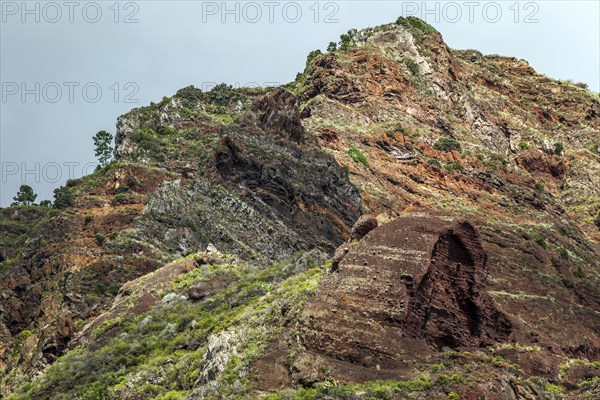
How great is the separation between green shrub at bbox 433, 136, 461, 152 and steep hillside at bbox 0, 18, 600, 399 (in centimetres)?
45

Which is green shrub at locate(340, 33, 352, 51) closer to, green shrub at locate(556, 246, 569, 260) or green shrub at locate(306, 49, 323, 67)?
green shrub at locate(306, 49, 323, 67)

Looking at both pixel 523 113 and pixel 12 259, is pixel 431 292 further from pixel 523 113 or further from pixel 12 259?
pixel 523 113

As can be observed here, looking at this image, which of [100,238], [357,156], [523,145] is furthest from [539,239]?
[523,145]

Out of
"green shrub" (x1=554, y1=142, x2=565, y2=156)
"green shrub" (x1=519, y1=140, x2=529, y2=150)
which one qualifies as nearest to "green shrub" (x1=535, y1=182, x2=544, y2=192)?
"green shrub" (x1=519, y1=140, x2=529, y2=150)

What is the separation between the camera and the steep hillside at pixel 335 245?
4103cm

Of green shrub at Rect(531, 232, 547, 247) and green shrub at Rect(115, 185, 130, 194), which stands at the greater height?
green shrub at Rect(115, 185, 130, 194)

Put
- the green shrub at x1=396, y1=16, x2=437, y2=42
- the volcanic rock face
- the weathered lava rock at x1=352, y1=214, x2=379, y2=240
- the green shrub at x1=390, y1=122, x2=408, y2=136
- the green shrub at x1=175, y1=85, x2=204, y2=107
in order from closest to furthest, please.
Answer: the volcanic rock face < the weathered lava rock at x1=352, y1=214, x2=379, y2=240 < the green shrub at x1=390, y1=122, x2=408, y2=136 < the green shrub at x1=175, y1=85, x2=204, y2=107 < the green shrub at x1=396, y1=16, x2=437, y2=42

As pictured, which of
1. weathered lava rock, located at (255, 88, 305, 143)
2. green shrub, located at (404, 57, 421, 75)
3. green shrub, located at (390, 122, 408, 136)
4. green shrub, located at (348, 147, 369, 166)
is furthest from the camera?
green shrub, located at (404, 57, 421, 75)

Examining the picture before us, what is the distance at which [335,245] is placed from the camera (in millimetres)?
A: 88750

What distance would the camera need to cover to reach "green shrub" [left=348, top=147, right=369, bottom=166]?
111 metres

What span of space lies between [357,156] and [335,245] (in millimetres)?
24447

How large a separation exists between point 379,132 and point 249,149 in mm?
27802

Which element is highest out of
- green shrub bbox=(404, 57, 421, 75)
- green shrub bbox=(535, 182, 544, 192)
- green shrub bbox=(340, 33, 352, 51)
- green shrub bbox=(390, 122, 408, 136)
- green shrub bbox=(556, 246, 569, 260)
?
green shrub bbox=(340, 33, 352, 51)

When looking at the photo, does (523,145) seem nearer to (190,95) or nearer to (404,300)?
(190,95)
